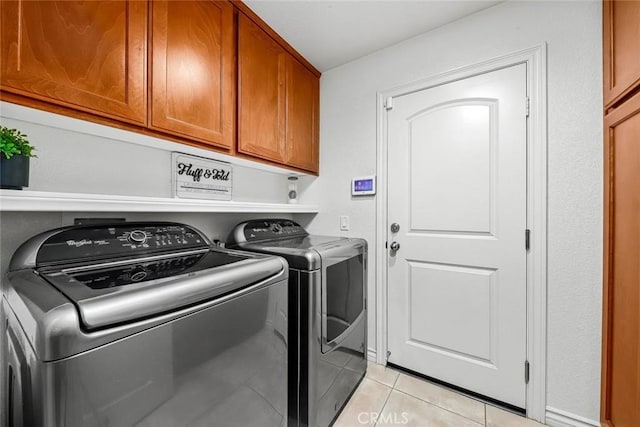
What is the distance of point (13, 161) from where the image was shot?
82 cm

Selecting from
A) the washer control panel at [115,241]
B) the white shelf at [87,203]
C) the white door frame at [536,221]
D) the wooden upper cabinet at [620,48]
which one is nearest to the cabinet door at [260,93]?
the white shelf at [87,203]

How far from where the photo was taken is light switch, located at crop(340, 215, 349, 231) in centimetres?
210

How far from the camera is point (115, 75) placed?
3.26ft

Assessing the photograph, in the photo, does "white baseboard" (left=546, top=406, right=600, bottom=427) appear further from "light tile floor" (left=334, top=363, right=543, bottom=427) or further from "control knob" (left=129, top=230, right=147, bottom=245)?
"control knob" (left=129, top=230, right=147, bottom=245)

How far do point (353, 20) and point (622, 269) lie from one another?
6.26ft

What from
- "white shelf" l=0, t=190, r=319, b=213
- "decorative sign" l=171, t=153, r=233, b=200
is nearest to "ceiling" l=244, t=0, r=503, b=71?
"decorative sign" l=171, t=153, r=233, b=200

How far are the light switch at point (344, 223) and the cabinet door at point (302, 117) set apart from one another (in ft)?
1.58

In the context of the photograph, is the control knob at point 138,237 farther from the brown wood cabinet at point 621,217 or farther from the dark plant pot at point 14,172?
the brown wood cabinet at point 621,217

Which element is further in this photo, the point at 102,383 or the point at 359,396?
the point at 359,396

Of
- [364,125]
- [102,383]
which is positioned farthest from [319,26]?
[102,383]

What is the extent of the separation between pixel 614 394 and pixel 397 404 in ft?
3.27

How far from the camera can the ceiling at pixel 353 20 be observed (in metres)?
1.51

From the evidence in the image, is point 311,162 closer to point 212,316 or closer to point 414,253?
point 414,253

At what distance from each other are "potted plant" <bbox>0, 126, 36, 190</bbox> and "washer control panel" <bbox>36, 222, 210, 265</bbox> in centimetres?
21
